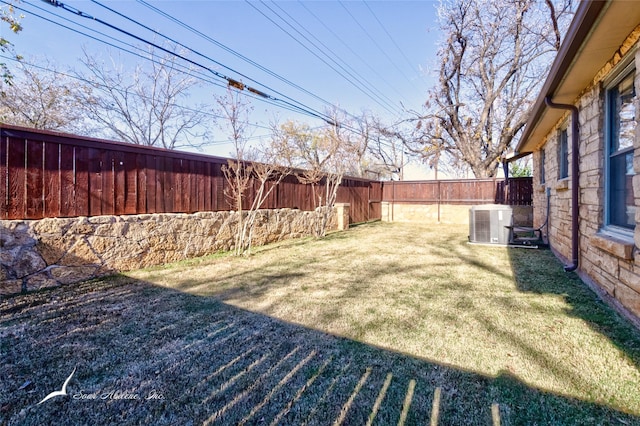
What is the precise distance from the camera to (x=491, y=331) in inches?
89.1

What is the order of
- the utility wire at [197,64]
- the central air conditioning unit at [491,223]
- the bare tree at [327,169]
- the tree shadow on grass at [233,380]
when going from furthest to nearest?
the bare tree at [327,169] < the central air conditioning unit at [491,223] < the utility wire at [197,64] < the tree shadow on grass at [233,380]

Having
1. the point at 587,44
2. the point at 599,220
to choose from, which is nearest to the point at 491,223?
the point at 599,220

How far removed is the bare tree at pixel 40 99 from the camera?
9953 millimetres

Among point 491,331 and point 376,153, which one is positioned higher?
point 376,153

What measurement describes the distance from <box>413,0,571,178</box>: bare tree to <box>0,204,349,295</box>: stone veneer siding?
13.3 m

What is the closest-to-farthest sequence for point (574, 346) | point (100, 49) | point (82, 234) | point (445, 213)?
point (574, 346) → point (82, 234) → point (445, 213) → point (100, 49)

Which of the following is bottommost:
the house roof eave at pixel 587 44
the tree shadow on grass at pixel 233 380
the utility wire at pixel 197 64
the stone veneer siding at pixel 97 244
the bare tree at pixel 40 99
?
the tree shadow on grass at pixel 233 380

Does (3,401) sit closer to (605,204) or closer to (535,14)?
(605,204)

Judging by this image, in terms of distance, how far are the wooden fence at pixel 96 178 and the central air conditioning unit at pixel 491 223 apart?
212 inches

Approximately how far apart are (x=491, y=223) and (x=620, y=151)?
3.72 m

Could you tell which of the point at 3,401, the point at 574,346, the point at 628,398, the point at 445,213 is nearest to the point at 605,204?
the point at 574,346

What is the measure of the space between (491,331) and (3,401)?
10.3ft

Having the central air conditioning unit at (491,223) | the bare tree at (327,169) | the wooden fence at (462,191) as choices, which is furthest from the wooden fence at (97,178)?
the wooden fence at (462,191)

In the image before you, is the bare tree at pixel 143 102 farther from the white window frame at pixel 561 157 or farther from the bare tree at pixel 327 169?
the white window frame at pixel 561 157
